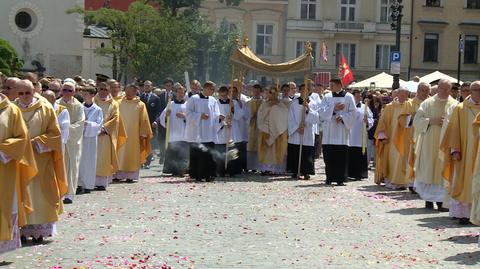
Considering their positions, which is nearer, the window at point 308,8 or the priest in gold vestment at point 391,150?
the priest in gold vestment at point 391,150

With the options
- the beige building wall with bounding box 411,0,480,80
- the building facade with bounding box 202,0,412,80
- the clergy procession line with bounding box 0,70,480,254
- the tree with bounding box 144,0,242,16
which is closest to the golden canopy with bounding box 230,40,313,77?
the clergy procession line with bounding box 0,70,480,254

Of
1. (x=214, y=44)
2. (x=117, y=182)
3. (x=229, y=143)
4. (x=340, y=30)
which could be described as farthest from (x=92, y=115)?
(x=340, y=30)

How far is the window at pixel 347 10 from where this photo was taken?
63.9 m

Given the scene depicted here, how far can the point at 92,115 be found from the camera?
1680cm

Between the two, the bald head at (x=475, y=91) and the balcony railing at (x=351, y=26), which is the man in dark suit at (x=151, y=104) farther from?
the balcony railing at (x=351, y=26)

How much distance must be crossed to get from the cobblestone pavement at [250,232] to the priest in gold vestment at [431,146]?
0.40m

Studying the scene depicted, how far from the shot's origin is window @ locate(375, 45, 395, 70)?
208 ft

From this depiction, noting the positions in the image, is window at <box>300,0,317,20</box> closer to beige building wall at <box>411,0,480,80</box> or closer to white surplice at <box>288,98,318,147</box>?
beige building wall at <box>411,0,480,80</box>

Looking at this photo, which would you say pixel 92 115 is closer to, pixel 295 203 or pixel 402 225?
pixel 295 203

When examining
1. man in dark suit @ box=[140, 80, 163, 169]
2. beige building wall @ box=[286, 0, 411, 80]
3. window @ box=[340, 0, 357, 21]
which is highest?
window @ box=[340, 0, 357, 21]

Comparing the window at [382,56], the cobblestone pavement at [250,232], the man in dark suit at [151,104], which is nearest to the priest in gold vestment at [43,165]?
the cobblestone pavement at [250,232]

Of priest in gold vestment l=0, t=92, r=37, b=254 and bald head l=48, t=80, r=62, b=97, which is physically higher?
bald head l=48, t=80, r=62, b=97

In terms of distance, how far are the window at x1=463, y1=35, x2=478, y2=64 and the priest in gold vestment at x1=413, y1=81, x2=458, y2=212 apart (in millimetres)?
49925

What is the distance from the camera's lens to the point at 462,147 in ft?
43.1
